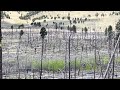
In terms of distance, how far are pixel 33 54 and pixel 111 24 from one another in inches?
54.2

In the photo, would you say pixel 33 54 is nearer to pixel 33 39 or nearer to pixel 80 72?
pixel 33 39

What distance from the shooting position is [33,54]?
6.72 meters

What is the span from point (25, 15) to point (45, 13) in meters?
0.33

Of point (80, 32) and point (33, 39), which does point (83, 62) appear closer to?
point (80, 32)

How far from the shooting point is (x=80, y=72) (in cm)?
664
